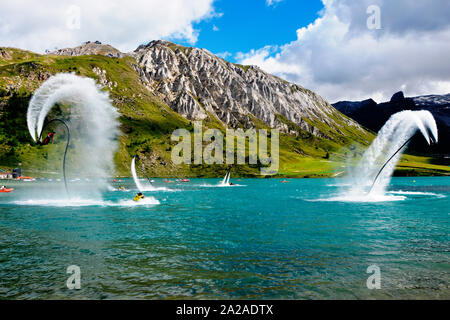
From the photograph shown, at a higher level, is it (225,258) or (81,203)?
(225,258)

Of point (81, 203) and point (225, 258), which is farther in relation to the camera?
point (81, 203)

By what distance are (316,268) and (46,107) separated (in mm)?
54097

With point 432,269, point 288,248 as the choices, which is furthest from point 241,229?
point 432,269

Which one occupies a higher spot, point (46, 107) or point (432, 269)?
point (46, 107)

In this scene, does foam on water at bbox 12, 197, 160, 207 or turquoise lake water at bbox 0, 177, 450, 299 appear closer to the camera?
turquoise lake water at bbox 0, 177, 450, 299

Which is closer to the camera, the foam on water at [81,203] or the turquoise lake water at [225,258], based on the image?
the turquoise lake water at [225,258]

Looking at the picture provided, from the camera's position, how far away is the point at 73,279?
2342 cm

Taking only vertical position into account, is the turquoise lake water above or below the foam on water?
above

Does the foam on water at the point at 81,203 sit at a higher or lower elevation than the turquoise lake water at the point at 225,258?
lower
